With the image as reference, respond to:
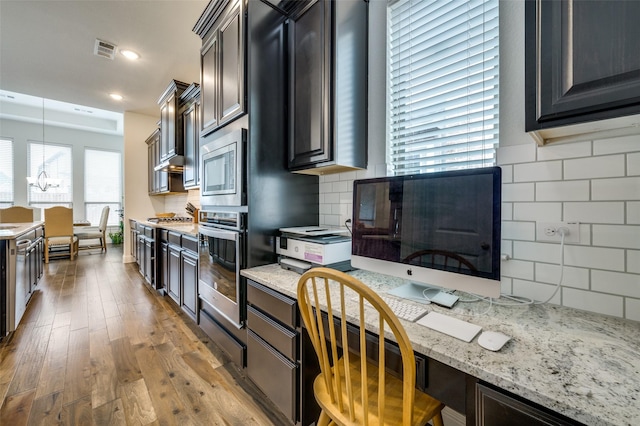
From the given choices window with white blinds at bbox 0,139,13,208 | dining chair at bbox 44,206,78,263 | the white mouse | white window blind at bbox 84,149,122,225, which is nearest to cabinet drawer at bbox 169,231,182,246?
the white mouse

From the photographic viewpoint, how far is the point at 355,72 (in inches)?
66.6

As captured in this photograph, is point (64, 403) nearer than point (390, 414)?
No

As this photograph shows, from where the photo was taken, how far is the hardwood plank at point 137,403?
1419 mm

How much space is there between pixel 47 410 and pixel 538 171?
2711mm

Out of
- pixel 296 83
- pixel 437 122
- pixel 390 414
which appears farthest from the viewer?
pixel 296 83

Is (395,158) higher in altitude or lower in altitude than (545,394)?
higher

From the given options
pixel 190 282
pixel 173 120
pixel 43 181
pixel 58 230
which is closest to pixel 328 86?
pixel 190 282

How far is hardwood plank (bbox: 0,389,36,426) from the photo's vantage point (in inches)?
54.9

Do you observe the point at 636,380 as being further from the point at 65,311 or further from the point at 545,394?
the point at 65,311

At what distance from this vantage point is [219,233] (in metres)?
1.81

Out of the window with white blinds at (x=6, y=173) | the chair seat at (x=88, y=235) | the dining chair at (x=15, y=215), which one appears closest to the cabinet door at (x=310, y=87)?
the dining chair at (x=15, y=215)

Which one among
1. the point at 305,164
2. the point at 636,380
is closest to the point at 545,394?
the point at 636,380

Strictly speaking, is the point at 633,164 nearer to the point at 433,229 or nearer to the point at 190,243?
the point at 433,229

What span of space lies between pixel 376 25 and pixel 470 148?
1.04m
